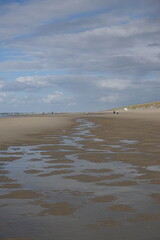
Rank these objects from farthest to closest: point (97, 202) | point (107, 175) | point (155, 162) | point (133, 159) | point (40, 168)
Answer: point (133, 159)
point (155, 162)
point (40, 168)
point (107, 175)
point (97, 202)

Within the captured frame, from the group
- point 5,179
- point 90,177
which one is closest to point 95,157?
point 90,177

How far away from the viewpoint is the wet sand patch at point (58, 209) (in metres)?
4.25

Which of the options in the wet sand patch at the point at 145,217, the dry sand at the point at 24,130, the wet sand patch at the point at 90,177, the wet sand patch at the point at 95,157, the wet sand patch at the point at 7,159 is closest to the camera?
the wet sand patch at the point at 145,217

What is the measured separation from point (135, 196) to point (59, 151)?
576cm

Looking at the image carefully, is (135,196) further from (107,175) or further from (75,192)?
(107,175)

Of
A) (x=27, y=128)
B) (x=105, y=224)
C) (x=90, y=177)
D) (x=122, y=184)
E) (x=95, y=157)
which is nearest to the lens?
(x=105, y=224)

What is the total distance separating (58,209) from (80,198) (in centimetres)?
64

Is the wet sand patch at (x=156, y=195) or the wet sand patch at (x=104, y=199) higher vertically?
the wet sand patch at (x=104, y=199)

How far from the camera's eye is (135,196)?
502 cm

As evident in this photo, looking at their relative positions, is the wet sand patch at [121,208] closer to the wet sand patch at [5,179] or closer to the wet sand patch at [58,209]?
the wet sand patch at [58,209]

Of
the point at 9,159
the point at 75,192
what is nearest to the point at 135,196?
the point at 75,192

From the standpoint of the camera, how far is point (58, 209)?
14.5ft

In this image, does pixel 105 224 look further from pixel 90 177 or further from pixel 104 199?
pixel 90 177

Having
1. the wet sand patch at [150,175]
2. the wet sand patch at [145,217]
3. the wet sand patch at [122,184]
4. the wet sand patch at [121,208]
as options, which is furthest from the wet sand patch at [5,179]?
the wet sand patch at [145,217]
